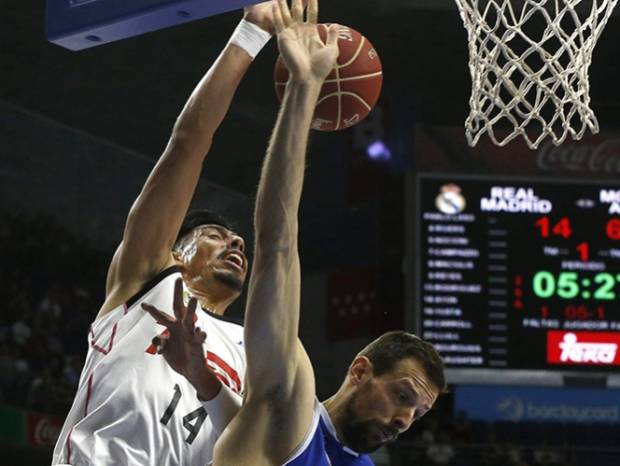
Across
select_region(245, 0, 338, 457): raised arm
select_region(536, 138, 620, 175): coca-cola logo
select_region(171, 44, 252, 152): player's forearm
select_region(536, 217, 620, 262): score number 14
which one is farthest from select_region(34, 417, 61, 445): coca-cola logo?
select_region(245, 0, 338, 457): raised arm

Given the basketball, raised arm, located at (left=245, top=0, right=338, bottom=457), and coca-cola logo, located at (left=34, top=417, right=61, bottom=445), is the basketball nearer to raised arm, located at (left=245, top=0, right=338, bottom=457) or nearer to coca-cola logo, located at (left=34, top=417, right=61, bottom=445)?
raised arm, located at (left=245, top=0, right=338, bottom=457)

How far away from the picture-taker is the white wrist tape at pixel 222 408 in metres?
2.93

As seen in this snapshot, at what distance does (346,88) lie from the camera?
352cm

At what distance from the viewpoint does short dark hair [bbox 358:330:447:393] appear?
10.2ft

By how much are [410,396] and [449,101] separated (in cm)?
815

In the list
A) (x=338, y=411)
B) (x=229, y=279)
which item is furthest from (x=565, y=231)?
(x=338, y=411)

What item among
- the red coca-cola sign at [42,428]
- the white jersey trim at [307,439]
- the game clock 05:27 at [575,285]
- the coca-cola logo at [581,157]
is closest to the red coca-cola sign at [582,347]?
the game clock 05:27 at [575,285]

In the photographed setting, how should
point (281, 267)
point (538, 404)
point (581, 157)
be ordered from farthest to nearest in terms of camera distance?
point (538, 404)
point (581, 157)
point (281, 267)

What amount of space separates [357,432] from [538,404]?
7813 millimetres

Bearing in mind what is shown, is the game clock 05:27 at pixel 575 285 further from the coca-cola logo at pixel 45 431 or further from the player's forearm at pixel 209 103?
the player's forearm at pixel 209 103

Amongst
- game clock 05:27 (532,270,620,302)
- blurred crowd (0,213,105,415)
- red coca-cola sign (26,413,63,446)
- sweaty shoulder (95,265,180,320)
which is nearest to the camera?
sweaty shoulder (95,265,180,320)

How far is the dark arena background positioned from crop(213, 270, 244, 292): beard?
490 centimetres

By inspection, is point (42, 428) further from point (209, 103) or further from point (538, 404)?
point (209, 103)

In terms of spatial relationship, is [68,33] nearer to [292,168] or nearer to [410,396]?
[292,168]
